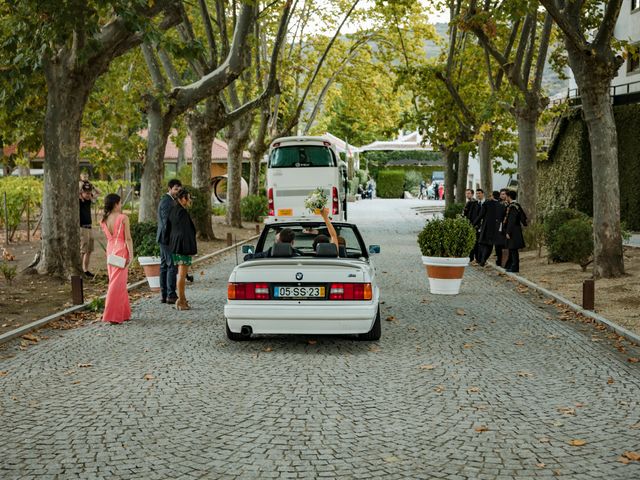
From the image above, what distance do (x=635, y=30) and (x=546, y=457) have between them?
106 feet

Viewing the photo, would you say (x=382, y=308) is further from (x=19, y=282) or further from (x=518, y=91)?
(x=518, y=91)

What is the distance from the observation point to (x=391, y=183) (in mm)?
87125

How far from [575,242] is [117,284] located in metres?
9.78

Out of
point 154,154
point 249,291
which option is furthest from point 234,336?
point 154,154

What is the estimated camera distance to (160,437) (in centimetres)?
577

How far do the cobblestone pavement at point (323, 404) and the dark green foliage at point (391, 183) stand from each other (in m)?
76.1

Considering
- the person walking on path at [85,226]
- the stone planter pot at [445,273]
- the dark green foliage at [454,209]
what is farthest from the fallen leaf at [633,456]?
the dark green foliage at [454,209]

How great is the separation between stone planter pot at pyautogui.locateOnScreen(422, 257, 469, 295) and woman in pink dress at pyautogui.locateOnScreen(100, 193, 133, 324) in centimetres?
514

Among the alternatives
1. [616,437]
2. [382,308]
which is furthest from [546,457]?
A: [382,308]

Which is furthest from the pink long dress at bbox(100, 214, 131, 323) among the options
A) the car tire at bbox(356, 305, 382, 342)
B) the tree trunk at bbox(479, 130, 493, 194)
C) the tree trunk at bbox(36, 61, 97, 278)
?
the tree trunk at bbox(479, 130, 493, 194)

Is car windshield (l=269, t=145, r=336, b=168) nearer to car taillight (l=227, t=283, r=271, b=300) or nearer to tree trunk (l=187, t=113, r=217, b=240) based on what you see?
tree trunk (l=187, t=113, r=217, b=240)

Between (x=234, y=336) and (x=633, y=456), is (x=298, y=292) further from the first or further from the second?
(x=633, y=456)

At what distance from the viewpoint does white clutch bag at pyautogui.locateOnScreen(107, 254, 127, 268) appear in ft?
36.7

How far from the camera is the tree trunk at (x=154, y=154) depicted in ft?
68.6
